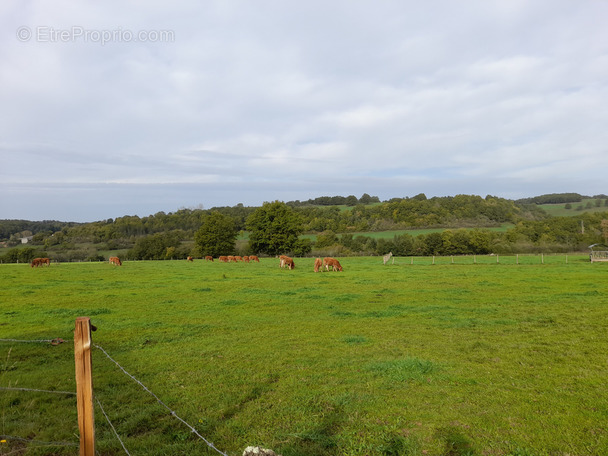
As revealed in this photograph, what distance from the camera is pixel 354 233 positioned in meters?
87.3

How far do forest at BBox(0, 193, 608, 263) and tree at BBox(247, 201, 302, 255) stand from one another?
197 millimetres

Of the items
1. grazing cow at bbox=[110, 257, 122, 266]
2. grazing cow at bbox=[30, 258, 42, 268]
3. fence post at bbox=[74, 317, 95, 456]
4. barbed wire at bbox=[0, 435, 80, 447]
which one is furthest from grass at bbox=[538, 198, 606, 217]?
fence post at bbox=[74, 317, 95, 456]

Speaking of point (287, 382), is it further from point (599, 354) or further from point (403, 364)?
point (599, 354)

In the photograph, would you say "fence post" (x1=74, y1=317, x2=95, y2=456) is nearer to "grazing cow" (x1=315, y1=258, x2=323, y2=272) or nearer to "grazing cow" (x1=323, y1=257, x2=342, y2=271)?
"grazing cow" (x1=315, y1=258, x2=323, y2=272)

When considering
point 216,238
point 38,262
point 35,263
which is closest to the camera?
point 35,263

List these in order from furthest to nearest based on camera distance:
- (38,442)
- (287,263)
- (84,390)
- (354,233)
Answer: (354,233), (287,263), (38,442), (84,390)

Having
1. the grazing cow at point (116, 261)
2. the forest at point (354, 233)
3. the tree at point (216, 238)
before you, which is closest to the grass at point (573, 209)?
the forest at point (354, 233)

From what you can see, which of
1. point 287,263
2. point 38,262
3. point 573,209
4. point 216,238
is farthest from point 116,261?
point 573,209

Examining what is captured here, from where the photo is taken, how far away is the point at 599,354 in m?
7.41

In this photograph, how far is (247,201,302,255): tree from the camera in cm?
6025

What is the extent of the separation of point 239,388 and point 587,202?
145 m

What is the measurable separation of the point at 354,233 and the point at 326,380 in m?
81.9

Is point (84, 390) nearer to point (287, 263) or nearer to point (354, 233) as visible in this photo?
point (287, 263)

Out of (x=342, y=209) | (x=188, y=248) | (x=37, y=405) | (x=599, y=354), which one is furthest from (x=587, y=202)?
(x=37, y=405)
